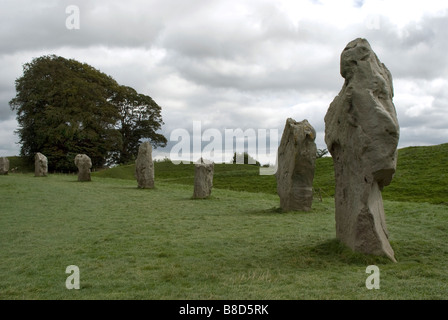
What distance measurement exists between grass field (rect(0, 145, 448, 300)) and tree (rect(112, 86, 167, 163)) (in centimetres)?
3726

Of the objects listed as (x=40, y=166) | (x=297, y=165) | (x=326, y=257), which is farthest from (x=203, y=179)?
(x=40, y=166)

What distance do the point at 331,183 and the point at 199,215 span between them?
698 inches

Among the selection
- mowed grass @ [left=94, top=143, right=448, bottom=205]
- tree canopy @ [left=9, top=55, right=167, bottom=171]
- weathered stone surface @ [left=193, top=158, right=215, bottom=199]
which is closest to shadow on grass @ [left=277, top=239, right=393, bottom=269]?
mowed grass @ [left=94, top=143, right=448, bottom=205]

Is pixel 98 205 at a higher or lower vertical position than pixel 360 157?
lower

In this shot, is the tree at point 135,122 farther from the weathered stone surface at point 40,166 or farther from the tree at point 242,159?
the weathered stone surface at point 40,166

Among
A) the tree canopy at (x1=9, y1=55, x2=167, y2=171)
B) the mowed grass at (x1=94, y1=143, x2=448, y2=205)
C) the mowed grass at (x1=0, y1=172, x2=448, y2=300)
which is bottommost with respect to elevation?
the mowed grass at (x1=0, y1=172, x2=448, y2=300)

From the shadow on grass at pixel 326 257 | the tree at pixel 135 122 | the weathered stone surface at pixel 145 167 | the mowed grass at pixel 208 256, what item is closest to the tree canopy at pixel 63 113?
the tree at pixel 135 122

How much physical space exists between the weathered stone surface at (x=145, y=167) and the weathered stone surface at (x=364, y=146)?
18.8 meters

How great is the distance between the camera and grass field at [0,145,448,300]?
5918 millimetres

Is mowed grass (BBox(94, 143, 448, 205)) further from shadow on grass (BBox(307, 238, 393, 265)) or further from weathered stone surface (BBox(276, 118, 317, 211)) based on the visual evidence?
shadow on grass (BBox(307, 238, 393, 265))

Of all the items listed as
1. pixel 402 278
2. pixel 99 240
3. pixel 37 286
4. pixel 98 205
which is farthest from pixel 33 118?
pixel 402 278

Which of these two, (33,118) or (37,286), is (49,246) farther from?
(33,118)

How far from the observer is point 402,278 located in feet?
20.9
